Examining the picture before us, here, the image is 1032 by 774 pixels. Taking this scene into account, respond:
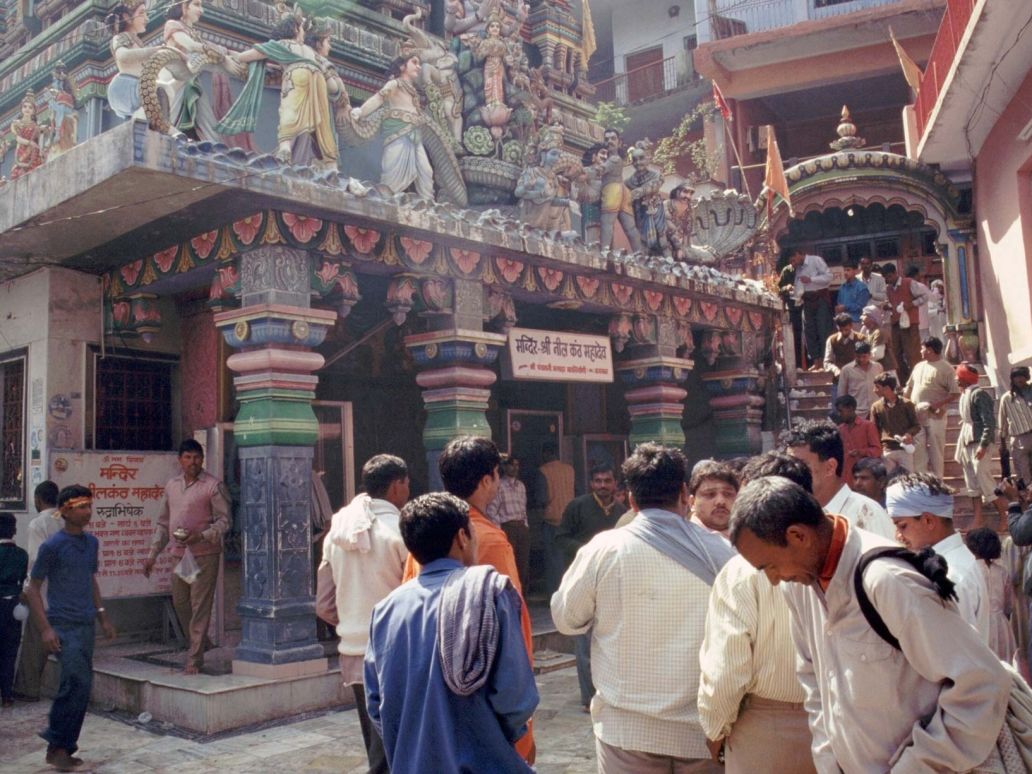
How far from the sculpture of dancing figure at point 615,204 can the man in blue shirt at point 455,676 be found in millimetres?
9803

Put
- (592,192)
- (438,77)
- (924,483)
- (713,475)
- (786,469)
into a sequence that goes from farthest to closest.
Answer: (592,192) < (438,77) < (713,475) < (924,483) < (786,469)

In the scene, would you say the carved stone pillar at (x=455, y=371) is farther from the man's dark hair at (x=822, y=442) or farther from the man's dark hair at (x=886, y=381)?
the man's dark hair at (x=822, y=442)

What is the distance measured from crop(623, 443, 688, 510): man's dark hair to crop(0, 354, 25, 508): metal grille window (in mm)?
7023

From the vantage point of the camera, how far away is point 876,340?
41.9ft

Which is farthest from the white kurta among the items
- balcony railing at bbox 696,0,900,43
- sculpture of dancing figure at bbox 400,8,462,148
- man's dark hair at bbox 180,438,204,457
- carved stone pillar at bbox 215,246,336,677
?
balcony railing at bbox 696,0,900,43

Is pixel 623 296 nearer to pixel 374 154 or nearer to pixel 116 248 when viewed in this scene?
pixel 374 154

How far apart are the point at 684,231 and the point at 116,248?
790cm

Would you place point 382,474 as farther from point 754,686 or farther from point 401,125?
point 401,125

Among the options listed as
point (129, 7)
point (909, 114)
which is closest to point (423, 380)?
point (129, 7)

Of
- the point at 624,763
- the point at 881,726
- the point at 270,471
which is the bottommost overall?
the point at 624,763

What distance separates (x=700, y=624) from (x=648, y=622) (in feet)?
0.57

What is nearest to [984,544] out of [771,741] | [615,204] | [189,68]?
[771,741]

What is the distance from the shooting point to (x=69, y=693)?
5.68 meters

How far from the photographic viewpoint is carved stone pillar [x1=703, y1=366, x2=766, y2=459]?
1223 cm
